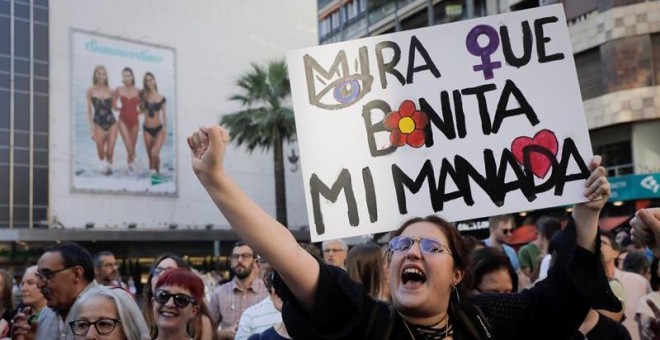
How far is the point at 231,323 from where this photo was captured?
673 centimetres

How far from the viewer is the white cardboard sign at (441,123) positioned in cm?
290

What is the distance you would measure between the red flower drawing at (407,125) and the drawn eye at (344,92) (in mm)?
157

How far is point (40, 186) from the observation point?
3806 centimetres

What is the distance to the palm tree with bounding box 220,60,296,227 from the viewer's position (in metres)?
30.6

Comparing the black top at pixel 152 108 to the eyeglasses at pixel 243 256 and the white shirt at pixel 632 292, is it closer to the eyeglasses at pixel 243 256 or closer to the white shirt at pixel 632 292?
the eyeglasses at pixel 243 256

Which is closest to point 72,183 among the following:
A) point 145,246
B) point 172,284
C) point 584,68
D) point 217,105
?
point 145,246

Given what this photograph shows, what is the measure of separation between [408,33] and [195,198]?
1636 inches

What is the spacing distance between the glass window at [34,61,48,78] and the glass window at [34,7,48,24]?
227cm

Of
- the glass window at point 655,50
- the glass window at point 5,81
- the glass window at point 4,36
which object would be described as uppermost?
the glass window at point 4,36

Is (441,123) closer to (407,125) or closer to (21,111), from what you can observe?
(407,125)

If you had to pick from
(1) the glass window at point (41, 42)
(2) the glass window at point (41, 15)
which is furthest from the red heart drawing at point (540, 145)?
(2) the glass window at point (41, 15)

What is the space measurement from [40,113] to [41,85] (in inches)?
58.2

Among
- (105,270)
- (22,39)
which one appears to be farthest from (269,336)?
(22,39)

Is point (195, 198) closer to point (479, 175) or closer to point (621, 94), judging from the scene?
point (621, 94)
